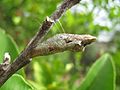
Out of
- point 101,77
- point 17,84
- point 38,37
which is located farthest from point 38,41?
point 101,77

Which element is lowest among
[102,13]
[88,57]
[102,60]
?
[102,60]

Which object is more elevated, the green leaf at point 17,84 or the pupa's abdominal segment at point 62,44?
the green leaf at point 17,84

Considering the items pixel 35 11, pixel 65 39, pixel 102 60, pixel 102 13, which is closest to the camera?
pixel 65 39

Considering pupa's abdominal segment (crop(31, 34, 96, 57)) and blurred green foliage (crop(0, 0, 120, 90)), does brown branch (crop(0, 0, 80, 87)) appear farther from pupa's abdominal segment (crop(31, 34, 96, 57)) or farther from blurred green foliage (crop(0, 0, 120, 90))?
blurred green foliage (crop(0, 0, 120, 90))

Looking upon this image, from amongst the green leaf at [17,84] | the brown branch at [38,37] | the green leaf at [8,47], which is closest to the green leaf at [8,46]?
the green leaf at [8,47]

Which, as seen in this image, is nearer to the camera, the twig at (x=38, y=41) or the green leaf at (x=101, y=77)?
the twig at (x=38, y=41)

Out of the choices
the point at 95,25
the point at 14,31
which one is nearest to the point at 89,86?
the point at 95,25

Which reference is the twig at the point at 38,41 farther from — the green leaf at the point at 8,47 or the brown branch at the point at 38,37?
the green leaf at the point at 8,47

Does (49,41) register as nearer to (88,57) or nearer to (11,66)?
(11,66)
